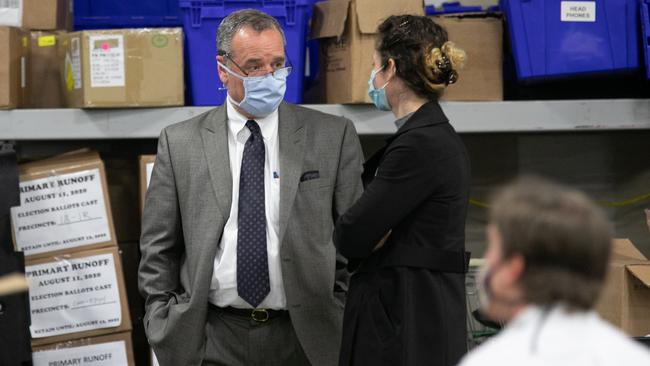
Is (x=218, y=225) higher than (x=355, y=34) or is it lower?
lower

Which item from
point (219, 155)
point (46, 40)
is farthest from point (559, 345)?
point (46, 40)

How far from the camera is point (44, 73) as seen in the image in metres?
3.33

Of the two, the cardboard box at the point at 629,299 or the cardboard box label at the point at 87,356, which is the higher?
the cardboard box at the point at 629,299

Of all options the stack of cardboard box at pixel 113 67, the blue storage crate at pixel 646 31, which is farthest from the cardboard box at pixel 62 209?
the blue storage crate at pixel 646 31

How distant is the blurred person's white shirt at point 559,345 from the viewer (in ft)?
3.55

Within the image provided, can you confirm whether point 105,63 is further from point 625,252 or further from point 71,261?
point 625,252

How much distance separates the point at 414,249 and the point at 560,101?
141cm

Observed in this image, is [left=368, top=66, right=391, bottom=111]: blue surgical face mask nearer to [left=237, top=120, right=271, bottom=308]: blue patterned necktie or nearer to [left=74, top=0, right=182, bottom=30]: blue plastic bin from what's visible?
[left=237, top=120, right=271, bottom=308]: blue patterned necktie

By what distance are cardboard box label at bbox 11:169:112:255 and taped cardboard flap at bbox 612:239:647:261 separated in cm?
167

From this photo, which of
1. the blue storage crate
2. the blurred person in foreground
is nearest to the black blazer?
the blurred person in foreground

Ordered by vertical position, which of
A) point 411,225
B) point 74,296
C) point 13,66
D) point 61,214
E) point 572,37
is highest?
point 572,37

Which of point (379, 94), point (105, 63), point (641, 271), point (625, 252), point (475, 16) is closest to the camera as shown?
point (379, 94)

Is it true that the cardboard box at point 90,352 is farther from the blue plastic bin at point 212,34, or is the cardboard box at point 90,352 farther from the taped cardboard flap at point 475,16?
the taped cardboard flap at point 475,16

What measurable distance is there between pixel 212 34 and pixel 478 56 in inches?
35.5
